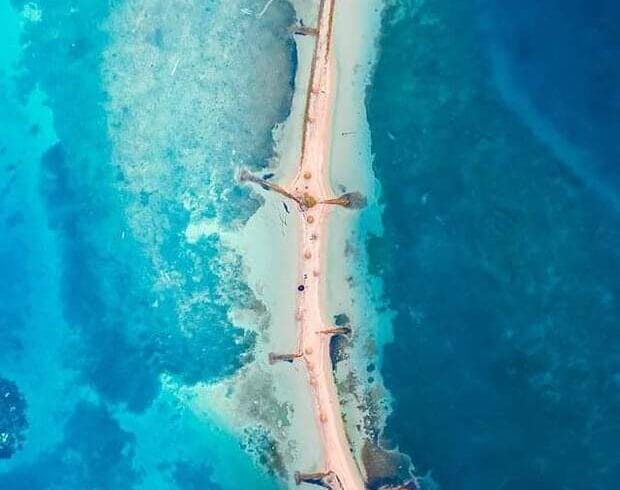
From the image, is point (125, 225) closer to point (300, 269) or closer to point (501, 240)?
point (300, 269)

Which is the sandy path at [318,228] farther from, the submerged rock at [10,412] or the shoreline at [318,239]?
the submerged rock at [10,412]

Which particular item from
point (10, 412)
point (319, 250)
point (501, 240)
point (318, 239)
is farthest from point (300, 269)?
point (10, 412)

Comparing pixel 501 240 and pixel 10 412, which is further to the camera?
pixel 10 412

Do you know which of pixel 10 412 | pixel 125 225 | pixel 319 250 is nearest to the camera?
A: pixel 319 250

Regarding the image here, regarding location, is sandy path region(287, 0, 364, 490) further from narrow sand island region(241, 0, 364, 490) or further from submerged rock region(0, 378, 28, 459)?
submerged rock region(0, 378, 28, 459)

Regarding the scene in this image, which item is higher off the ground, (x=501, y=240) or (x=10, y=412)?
(x=501, y=240)

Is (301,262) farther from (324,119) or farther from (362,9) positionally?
(362,9)

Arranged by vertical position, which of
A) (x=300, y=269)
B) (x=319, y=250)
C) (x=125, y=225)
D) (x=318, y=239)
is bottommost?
(x=300, y=269)
